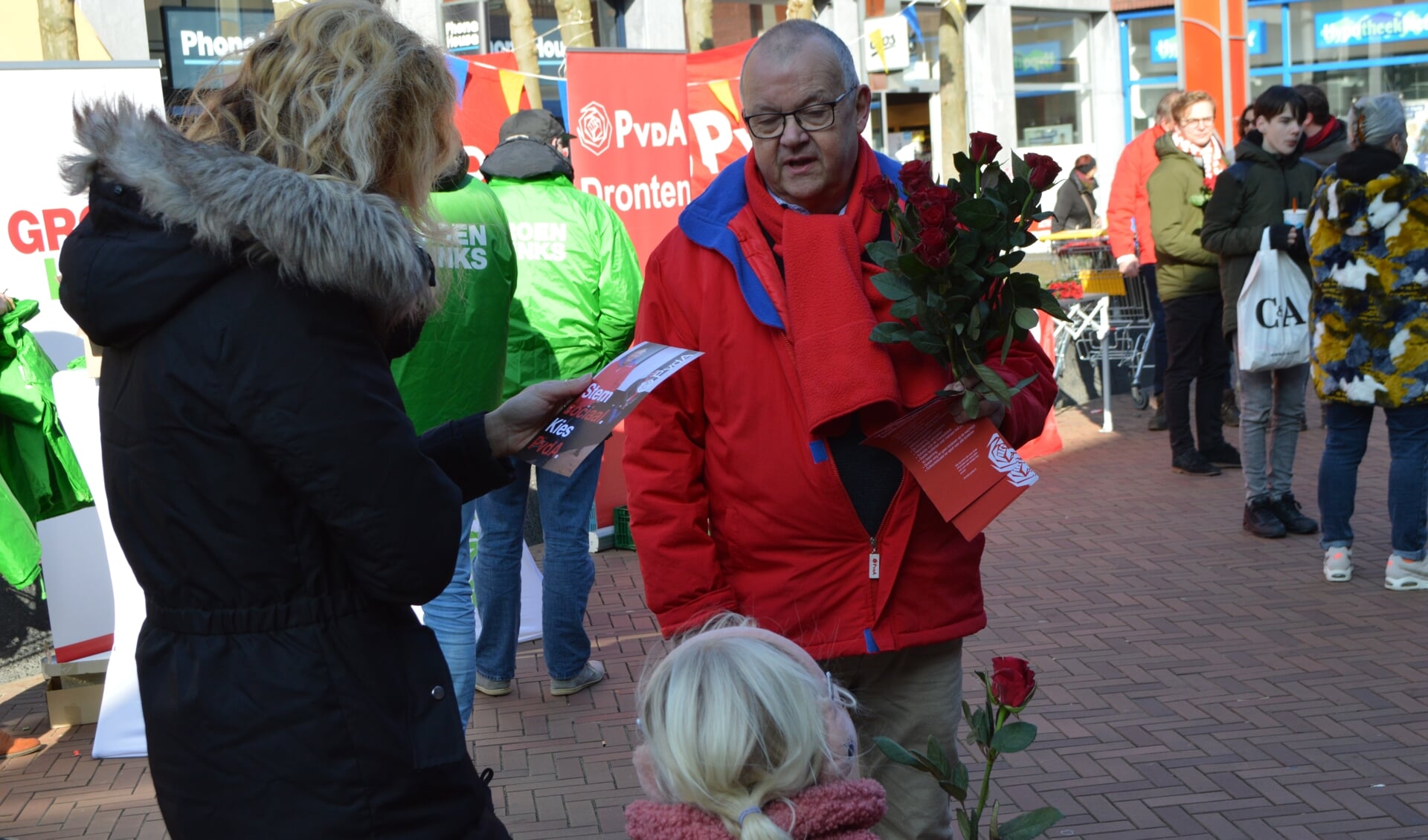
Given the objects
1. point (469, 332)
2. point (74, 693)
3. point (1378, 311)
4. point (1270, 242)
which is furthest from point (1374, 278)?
point (74, 693)

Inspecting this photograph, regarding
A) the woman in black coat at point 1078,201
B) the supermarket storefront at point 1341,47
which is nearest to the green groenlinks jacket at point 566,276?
the woman in black coat at point 1078,201

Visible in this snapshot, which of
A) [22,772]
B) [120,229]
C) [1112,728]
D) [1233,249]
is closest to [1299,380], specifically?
[1233,249]

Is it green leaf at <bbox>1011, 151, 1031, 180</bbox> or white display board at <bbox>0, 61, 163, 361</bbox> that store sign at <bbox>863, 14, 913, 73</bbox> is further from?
green leaf at <bbox>1011, 151, 1031, 180</bbox>

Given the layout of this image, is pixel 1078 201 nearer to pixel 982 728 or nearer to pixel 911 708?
pixel 911 708

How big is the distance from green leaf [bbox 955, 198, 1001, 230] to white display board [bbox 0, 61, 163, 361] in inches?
158

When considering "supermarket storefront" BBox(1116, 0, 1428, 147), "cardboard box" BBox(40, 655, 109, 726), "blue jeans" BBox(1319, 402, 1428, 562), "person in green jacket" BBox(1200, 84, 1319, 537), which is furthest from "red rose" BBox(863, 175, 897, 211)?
"supermarket storefront" BBox(1116, 0, 1428, 147)

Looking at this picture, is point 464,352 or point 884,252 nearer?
point 884,252

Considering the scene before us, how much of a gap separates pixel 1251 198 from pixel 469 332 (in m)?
4.62

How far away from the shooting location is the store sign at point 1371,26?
81.4 ft

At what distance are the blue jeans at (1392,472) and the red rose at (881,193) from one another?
Answer: 4065mm

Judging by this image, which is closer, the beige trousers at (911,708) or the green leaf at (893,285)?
the green leaf at (893,285)

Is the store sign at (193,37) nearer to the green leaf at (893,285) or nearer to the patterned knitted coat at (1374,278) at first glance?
the patterned knitted coat at (1374,278)

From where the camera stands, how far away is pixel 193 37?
1563 cm

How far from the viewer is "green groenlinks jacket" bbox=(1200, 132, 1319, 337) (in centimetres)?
720
